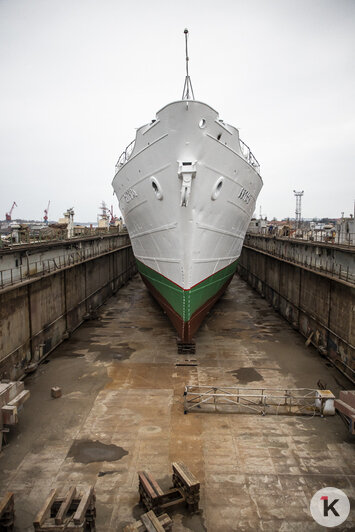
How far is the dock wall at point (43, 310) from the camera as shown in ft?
31.0

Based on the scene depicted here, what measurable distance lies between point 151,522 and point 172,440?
7.95ft

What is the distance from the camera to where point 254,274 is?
86.4ft

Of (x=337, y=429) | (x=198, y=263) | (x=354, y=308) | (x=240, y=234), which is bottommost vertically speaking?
(x=337, y=429)

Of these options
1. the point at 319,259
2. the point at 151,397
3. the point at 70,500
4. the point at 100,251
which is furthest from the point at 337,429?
the point at 100,251

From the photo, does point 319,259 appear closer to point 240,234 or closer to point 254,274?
point 240,234

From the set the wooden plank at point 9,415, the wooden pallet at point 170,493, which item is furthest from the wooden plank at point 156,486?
the wooden plank at point 9,415

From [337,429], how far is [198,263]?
20.8 ft

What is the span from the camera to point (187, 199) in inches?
421

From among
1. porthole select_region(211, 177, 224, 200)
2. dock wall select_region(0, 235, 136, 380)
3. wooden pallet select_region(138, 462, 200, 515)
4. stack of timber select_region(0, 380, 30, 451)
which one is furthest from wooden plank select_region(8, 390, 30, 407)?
porthole select_region(211, 177, 224, 200)

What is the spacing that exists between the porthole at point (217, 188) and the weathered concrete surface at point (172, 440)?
18.7ft

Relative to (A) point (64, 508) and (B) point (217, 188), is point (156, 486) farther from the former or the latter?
(B) point (217, 188)

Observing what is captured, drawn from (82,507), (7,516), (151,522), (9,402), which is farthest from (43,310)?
(151,522)

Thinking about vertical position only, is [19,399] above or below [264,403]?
above

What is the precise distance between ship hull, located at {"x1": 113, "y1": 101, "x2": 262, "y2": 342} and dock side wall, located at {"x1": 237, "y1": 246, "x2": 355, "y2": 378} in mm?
3884
